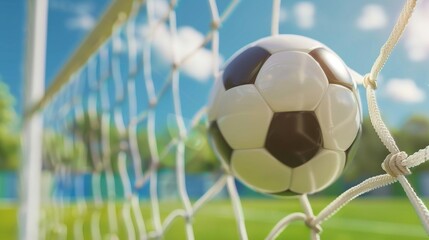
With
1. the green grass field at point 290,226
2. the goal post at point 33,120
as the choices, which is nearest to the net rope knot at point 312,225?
the goal post at point 33,120

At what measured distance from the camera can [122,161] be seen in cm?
175

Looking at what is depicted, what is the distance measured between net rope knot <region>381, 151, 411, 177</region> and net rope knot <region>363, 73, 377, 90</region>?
0.24ft

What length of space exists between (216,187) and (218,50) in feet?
0.88

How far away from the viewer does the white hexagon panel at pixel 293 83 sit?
48cm

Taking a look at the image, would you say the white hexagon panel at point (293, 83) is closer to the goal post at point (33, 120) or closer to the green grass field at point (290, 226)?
the goal post at point (33, 120)

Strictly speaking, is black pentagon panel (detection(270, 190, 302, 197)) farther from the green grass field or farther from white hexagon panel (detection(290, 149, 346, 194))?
the green grass field

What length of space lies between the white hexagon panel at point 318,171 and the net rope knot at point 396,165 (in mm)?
62

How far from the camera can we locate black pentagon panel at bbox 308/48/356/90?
1.64ft

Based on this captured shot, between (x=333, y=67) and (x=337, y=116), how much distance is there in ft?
0.19

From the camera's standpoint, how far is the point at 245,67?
562 millimetres

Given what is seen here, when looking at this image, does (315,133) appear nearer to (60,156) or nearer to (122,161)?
(122,161)

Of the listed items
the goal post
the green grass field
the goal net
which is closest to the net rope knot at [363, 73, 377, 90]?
the goal net

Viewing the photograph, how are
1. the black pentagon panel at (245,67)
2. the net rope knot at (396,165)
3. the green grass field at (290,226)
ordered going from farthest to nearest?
the green grass field at (290,226) → the black pentagon panel at (245,67) → the net rope knot at (396,165)

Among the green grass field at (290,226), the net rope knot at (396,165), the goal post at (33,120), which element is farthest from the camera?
the green grass field at (290,226)
